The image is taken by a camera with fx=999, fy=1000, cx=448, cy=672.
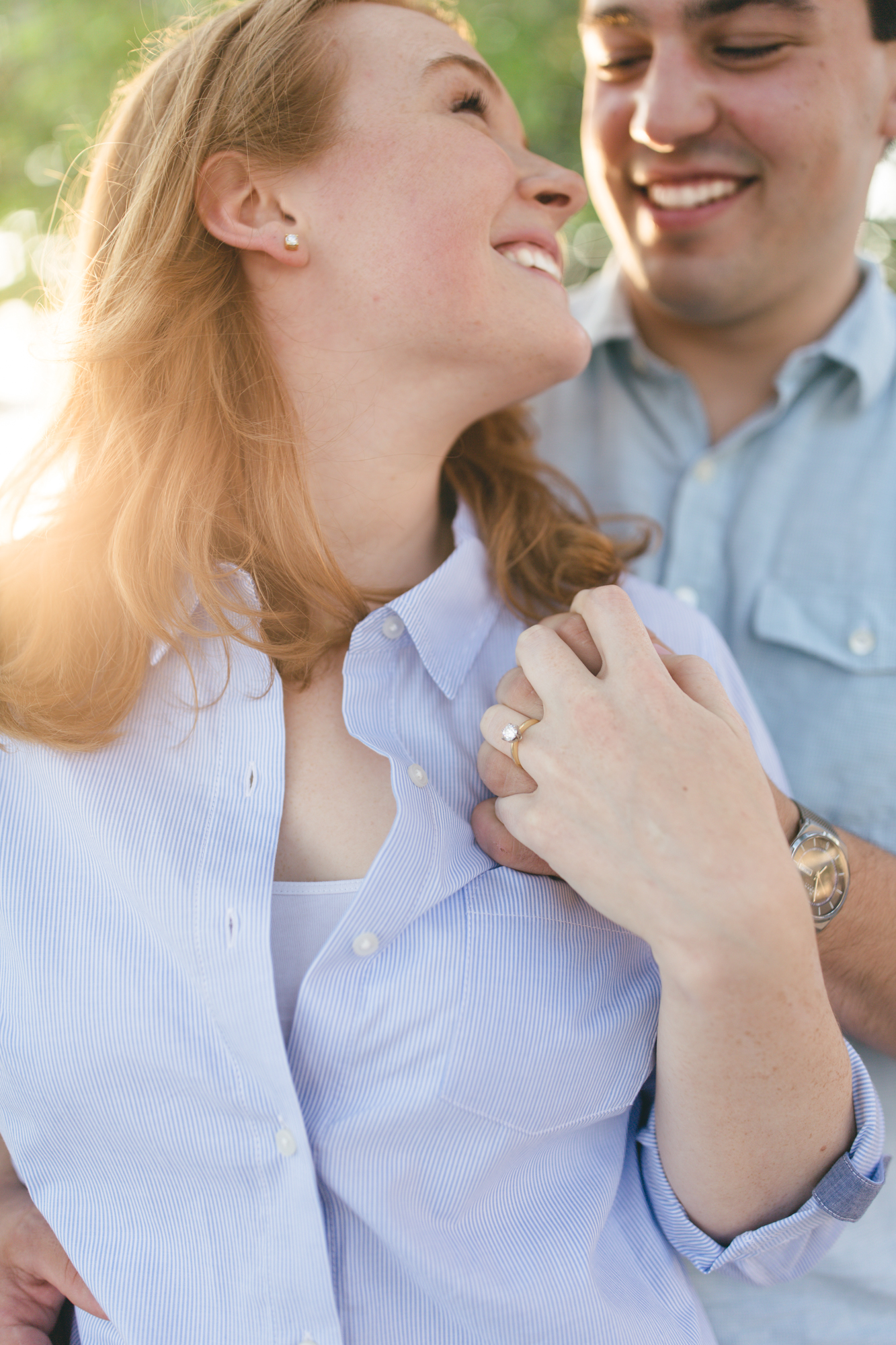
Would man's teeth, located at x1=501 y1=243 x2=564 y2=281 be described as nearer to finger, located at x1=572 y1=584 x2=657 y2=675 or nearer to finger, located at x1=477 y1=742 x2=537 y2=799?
finger, located at x1=572 y1=584 x2=657 y2=675

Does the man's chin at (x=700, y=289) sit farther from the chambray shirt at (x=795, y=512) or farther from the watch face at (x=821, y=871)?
the watch face at (x=821, y=871)

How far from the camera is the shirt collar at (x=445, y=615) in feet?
5.13

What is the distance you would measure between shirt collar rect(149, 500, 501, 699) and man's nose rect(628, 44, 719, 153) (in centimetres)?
107

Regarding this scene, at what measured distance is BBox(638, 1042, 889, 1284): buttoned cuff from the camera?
1.33 m

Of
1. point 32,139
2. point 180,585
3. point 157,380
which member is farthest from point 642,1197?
point 32,139

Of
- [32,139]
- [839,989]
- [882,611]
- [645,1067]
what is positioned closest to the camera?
[645,1067]

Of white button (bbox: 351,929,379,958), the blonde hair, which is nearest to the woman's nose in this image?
the blonde hair

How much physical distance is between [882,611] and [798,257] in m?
0.80

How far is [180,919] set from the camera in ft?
4.43

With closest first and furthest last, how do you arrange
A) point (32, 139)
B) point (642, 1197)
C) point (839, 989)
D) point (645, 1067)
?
1. point (645, 1067)
2. point (642, 1197)
3. point (839, 989)
4. point (32, 139)

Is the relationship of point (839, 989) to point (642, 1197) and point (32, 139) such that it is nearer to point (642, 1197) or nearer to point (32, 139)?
point (642, 1197)

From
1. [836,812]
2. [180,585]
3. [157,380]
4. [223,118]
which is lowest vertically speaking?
[836,812]

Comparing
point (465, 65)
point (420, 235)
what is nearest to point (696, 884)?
point (420, 235)

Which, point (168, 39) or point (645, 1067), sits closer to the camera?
point (645, 1067)
